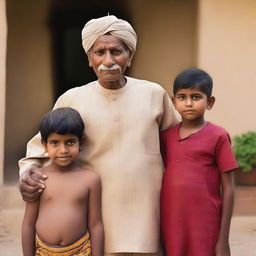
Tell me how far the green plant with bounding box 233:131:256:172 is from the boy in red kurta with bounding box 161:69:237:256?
10.8 feet

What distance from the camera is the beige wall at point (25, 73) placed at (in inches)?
279

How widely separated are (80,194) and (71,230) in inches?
6.3

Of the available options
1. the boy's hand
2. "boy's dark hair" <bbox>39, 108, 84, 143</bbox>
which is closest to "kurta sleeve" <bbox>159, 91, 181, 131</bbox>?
"boy's dark hair" <bbox>39, 108, 84, 143</bbox>

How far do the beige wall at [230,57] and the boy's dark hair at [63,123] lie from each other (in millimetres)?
3612

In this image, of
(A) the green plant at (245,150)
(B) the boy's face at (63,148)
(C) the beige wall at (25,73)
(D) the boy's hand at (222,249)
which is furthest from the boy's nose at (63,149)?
(C) the beige wall at (25,73)

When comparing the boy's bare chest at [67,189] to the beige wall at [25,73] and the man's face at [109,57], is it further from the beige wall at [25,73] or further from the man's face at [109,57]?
the beige wall at [25,73]

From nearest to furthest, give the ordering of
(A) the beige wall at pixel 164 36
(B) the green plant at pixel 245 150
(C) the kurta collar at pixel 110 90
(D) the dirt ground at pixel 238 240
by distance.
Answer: (C) the kurta collar at pixel 110 90 < (D) the dirt ground at pixel 238 240 < (B) the green plant at pixel 245 150 < (A) the beige wall at pixel 164 36

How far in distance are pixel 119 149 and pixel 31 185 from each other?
416 millimetres

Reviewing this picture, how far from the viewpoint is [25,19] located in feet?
23.3

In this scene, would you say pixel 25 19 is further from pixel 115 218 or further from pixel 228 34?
pixel 115 218

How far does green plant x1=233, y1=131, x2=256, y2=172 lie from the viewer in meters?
5.98

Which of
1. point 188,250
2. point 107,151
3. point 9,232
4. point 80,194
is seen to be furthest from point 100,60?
point 9,232

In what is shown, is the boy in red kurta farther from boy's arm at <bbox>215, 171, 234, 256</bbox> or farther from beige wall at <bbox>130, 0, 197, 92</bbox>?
beige wall at <bbox>130, 0, 197, 92</bbox>

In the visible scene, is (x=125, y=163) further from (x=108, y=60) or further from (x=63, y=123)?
(x=108, y=60)
